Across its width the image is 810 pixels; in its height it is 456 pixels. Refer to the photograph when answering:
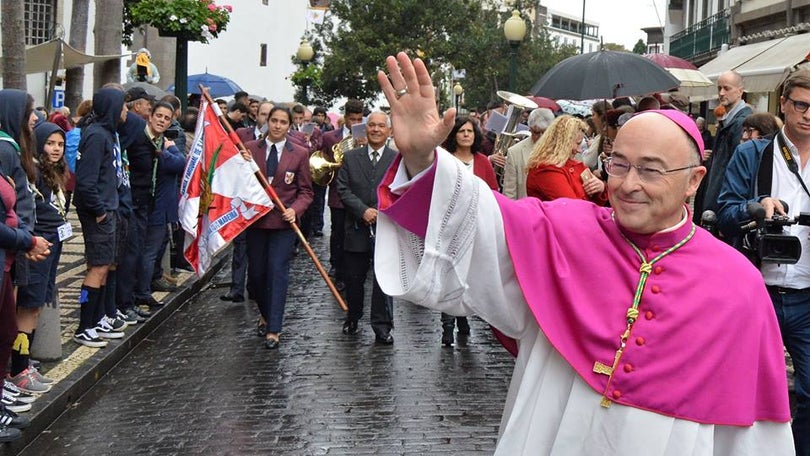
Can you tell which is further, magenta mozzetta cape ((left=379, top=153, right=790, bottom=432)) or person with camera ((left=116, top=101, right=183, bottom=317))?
person with camera ((left=116, top=101, right=183, bottom=317))

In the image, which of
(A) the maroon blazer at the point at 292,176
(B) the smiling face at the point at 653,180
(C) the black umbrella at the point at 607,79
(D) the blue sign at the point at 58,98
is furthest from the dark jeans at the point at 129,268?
(D) the blue sign at the point at 58,98

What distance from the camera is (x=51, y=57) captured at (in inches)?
849

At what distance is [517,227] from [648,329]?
0.47m

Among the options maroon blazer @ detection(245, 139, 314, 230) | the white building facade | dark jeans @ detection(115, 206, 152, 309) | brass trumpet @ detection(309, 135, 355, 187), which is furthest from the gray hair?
the white building facade

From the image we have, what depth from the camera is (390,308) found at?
1004 centimetres

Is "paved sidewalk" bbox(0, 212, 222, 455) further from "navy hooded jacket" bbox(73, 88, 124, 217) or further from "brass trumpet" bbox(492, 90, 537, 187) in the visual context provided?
"brass trumpet" bbox(492, 90, 537, 187)

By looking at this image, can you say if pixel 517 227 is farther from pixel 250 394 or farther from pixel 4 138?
pixel 250 394

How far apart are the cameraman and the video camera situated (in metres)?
0.08

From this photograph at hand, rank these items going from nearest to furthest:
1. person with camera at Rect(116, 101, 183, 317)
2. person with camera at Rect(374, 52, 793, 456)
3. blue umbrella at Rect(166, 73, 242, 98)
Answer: person with camera at Rect(374, 52, 793, 456), person with camera at Rect(116, 101, 183, 317), blue umbrella at Rect(166, 73, 242, 98)

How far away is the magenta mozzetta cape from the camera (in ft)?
10.4

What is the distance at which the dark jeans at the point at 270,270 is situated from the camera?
988 centimetres

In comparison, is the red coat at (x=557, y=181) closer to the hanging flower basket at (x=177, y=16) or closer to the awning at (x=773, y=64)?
the hanging flower basket at (x=177, y=16)

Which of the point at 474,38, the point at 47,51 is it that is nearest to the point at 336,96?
the point at 474,38

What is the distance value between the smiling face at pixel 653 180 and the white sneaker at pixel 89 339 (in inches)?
259
